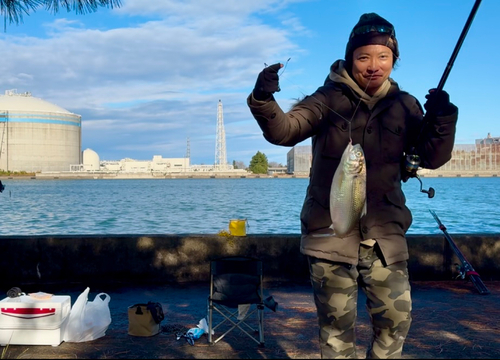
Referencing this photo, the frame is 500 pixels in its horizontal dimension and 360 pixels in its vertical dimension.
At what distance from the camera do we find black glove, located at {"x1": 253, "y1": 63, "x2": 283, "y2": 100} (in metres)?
2.46

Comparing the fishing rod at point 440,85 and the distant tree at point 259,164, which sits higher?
the distant tree at point 259,164

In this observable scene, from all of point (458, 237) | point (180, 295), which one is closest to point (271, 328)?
point (180, 295)

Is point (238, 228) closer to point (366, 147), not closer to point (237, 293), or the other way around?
point (237, 293)

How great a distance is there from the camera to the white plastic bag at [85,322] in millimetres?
4691

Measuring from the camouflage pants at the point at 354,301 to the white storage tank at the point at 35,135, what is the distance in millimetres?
119437

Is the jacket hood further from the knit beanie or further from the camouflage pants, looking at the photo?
the camouflage pants

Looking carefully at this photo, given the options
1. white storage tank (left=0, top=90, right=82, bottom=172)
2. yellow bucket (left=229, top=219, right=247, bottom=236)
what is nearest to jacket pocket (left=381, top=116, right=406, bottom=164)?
yellow bucket (left=229, top=219, right=247, bottom=236)

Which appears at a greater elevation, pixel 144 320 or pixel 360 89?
pixel 360 89

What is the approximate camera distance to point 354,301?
2623 mm

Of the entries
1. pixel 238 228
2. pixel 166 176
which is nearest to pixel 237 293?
pixel 238 228

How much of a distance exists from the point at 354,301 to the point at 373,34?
4.36ft

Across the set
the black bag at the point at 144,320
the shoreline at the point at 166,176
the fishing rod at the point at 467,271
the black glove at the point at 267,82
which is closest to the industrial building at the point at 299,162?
the shoreline at the point at 166,176

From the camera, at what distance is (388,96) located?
2752 mm

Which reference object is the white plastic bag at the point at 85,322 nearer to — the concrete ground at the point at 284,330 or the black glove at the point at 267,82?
the concrete ground at the point at 284,330
